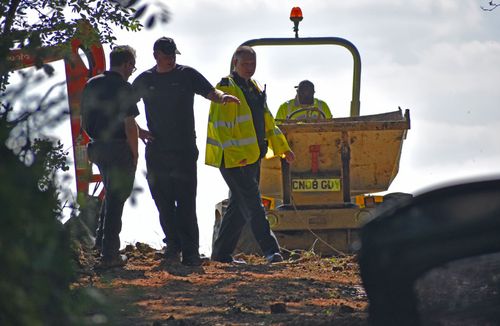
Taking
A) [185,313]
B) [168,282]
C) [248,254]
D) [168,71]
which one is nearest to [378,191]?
[248,254]

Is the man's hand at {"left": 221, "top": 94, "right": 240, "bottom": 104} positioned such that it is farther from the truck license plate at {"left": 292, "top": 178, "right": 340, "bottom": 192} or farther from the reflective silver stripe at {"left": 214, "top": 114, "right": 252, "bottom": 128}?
the truck license plate at {"left": 292, "top": 178, "right": 340, "bottom": 192}

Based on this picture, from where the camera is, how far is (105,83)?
10852 mm

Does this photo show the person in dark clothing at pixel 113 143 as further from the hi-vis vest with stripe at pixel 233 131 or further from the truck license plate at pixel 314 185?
the truck license plate at pixel 314 185

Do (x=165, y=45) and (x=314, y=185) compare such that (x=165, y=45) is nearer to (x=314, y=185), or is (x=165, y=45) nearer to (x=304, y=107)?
(x=314, y=185)

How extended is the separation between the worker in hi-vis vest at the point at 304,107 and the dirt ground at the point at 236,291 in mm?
2793

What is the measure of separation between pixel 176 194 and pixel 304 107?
444 cm

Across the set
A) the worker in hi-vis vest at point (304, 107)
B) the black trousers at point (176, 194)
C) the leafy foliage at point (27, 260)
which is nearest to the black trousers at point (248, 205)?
the black trousers at point (176, 194)

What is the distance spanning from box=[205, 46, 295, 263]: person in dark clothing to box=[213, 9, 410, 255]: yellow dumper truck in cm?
215

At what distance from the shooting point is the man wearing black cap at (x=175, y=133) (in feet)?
37.9

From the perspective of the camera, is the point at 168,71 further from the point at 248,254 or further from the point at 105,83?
the point at 248,254

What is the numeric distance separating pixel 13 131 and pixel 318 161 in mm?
10128

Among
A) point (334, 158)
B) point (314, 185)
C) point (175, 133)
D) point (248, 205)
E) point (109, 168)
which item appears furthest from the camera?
point (314, 185)

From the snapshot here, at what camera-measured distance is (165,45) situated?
457 inches

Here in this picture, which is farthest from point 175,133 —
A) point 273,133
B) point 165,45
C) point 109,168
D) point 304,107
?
point 304,107
